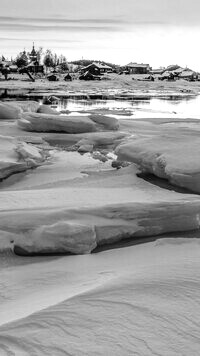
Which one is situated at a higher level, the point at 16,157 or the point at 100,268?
A: the point at 16,157

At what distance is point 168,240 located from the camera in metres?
3.86

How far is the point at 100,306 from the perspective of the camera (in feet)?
8.04

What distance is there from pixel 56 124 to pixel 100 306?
812cm

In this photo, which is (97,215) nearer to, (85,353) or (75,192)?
(75,192)

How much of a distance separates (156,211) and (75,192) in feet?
3.67

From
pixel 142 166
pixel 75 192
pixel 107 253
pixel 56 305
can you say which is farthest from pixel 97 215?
pixel 142 166

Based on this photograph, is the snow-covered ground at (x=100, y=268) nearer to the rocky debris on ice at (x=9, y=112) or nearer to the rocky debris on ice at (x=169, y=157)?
the rocky debris on ice at (x=169, y=157)

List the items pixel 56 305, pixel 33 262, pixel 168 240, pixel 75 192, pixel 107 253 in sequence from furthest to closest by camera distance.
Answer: pixel 75 192, pixel 168 240, pixel 107 253, pixel 33 262, pixel 56 305

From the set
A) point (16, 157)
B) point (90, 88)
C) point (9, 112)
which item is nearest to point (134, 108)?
point (9, 112)

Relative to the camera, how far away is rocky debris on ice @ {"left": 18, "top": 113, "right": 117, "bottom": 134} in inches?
403

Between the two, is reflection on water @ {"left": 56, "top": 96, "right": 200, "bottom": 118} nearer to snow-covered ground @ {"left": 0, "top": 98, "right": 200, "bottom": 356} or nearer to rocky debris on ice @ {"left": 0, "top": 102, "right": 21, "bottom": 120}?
rocky debris on ice @ {"left": 0, "top": 102, "right": 21, "bottom": 120}

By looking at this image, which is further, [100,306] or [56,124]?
[56,124]

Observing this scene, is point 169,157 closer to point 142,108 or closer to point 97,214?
point 97,214

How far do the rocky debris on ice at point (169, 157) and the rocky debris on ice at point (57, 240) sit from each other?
1.86 metres
